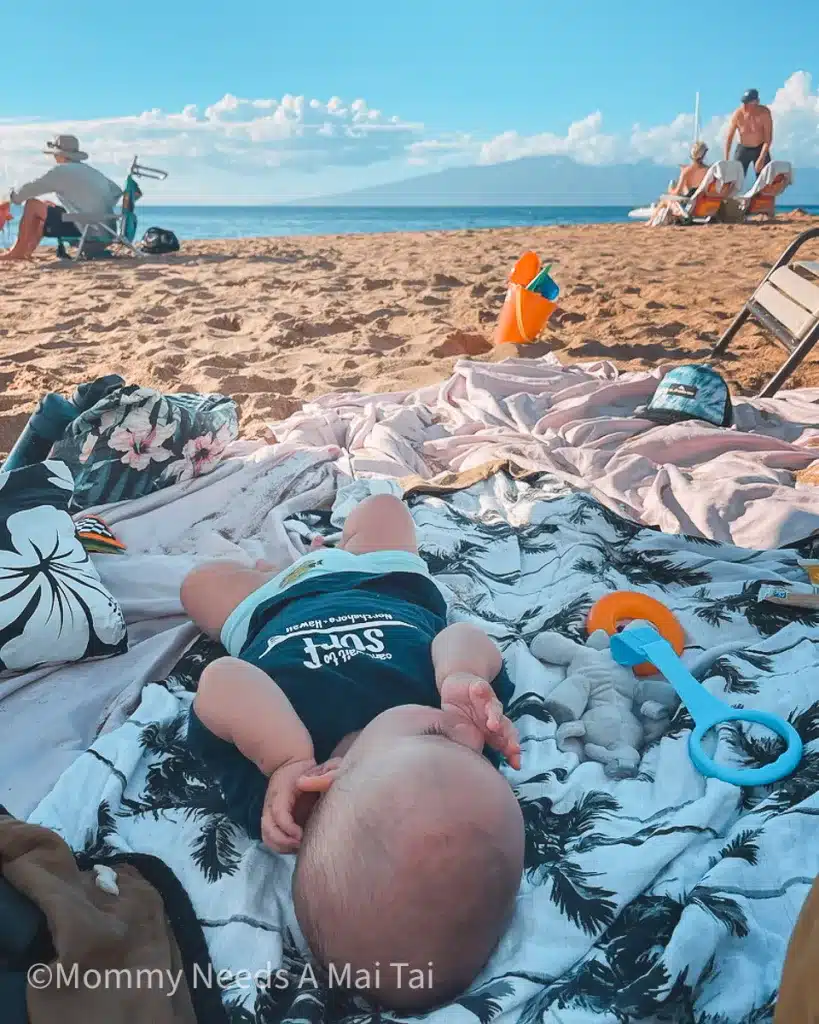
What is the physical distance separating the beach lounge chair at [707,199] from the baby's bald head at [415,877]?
11.9 metres

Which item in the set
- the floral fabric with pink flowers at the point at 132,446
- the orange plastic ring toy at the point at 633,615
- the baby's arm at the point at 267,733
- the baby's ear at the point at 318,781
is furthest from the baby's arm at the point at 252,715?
the floral fabric with pink flowers at the point at 132,446

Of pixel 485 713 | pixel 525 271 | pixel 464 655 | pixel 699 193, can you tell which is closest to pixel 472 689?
pixel 485 713

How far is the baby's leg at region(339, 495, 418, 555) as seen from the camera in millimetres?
2035

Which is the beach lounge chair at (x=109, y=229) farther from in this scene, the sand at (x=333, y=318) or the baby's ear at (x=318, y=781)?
the baby's ear at (x=318, y=781)

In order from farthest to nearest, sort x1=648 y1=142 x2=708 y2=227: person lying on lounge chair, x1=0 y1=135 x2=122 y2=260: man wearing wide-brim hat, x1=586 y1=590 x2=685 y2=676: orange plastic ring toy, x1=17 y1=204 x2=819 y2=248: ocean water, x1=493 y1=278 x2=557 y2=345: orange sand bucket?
x1=17 y1=204 x2=819 y2=248: ocean water < x1=648 y1=142 x2=708 y2=227: person lying on lounge chair < x1=0 y1=135 x2=122 y2=260: man wearing wide-brim hat < x1=493 y1=278 x2=557 y2=345: orange sand bucket < x1=586 y1=590 x2=685 y2=676: orange plastic ring toy

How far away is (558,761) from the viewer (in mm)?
1521

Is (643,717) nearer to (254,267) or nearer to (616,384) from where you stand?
(616,384)

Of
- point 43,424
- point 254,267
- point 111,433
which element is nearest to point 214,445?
point 111,433

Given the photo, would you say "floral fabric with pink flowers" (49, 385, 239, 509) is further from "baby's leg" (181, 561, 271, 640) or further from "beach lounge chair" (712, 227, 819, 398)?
"beach lounge chair" (712, 227, 819, 398)

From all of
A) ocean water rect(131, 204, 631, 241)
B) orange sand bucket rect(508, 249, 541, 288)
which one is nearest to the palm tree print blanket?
orange sand bucket rect(508, 249, 541, 288)

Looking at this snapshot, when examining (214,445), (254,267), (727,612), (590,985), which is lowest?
(590,985)

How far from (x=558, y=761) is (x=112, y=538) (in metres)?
1.41

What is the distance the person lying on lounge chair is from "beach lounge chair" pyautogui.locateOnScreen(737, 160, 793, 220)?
732 millimetres

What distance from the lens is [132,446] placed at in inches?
101
